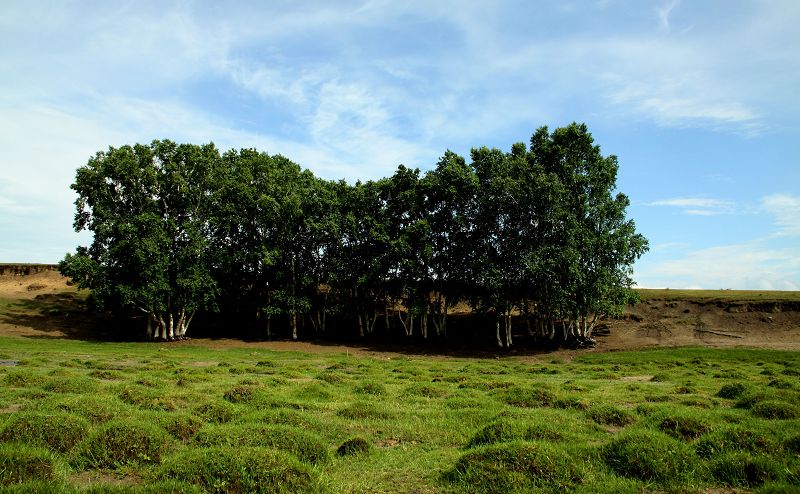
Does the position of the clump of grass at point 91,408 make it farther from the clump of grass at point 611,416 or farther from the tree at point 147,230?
the tree at point 147,230

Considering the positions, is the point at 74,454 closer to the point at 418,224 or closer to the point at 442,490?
the point at 442,490

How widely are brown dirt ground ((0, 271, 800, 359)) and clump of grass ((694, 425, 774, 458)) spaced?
3709 centimetres

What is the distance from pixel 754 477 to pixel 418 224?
45345 millimetres

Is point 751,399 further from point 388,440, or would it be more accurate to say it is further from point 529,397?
point 388,440

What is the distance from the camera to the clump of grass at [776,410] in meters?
15.0

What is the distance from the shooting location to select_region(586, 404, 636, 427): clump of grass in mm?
14930

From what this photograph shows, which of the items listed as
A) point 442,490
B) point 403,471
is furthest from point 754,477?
point 403,471

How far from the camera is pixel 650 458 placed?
10.3 metres

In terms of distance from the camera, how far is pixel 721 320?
57156 millimetres

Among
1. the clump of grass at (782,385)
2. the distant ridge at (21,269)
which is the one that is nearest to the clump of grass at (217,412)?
the clump of grass at (782,385)

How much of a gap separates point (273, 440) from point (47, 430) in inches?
200

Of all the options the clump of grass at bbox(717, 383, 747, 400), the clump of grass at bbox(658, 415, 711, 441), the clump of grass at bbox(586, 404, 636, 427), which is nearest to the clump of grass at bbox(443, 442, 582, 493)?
the clump of grass at bbox(658, 415, 711, 441)

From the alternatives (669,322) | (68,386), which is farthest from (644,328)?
(68,386)

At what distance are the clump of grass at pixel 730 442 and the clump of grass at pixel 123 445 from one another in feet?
38.9
